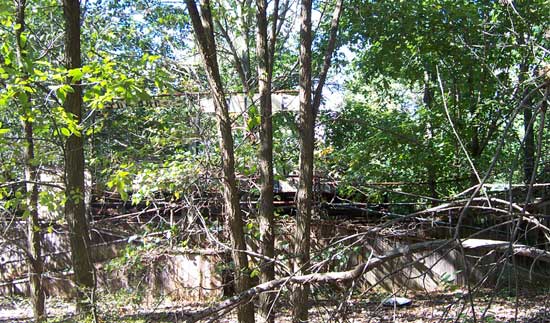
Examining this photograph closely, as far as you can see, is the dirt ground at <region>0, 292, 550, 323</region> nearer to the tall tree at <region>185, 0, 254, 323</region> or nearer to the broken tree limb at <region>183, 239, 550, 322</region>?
the tall tree at <region>185, 0, 254, 323</region>

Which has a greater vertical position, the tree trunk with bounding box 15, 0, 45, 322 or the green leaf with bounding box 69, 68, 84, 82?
the green leaf with bounding box 69, 68, 84, 82

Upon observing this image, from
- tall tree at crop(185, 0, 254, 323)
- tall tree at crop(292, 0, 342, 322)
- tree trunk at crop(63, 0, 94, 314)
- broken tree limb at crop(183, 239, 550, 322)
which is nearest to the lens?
broken tree limb at crop(183, 239, 550, 322)

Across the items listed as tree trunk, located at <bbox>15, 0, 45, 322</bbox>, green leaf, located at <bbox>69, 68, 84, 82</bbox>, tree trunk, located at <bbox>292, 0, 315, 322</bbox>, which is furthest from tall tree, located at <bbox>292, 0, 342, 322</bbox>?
tree trunk, located at <bbox>15, 0, 45, 322</bbox>

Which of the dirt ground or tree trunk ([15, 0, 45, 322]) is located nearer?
the dirt ground

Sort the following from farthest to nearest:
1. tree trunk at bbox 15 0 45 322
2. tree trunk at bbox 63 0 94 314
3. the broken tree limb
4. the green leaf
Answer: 1. tree trunk at bbox 15 0 45 322
2. tree trunk at bbox 63 0 94 314
3. the green leaf
4. the broken tree limb

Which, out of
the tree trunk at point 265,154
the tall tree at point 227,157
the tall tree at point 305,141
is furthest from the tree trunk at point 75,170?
the tall tree at point 305,141

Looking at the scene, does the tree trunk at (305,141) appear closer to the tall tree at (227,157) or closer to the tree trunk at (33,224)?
the tall tree at (227,157)

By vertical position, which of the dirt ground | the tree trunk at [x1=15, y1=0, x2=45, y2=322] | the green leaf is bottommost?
the dirt ground

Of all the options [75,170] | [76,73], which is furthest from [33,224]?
[76,73]

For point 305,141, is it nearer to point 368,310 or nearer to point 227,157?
point 227,157

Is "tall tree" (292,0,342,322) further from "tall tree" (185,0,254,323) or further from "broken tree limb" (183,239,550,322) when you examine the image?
"broken tree limb" (183,239,550,322)

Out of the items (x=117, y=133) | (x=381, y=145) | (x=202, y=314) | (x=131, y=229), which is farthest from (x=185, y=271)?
(x=202, y=314)

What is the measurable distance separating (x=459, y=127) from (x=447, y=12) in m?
1.88

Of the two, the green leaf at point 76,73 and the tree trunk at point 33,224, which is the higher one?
the green leaf at point 76,73
